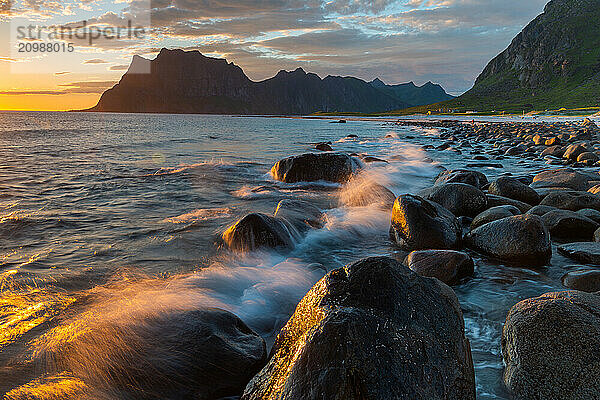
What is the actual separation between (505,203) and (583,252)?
271 cm

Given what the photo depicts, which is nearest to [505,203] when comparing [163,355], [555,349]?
[555,349]

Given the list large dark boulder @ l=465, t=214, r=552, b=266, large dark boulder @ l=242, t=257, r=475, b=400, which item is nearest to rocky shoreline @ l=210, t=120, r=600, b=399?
large dark boulder @ l=242, t=257, r=475, b=400

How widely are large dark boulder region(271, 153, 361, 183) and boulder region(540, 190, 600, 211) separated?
693cm

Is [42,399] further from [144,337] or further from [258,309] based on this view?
[258,309]

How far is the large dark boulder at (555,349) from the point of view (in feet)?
9.67

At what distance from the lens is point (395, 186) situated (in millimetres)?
13922

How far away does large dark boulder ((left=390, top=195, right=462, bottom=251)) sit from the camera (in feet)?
21.6

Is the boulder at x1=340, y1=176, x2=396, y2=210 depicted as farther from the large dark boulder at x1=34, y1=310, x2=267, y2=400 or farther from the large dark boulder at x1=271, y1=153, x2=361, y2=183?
the large dark boulder at x1=34, y1=310, x2=267, y2=400

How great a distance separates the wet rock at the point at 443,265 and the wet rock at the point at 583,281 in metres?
1.26

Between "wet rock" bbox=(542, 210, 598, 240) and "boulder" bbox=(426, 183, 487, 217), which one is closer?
"wet rock" bbox=(542, 210, 598, 240)

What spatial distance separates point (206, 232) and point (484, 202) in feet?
21.3

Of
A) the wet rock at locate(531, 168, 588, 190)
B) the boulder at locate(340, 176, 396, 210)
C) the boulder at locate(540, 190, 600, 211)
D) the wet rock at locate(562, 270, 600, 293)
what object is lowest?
the wet rock at locate(562, 270, 600, 293)

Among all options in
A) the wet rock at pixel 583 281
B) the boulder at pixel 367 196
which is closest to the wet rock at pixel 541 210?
the wet rock at pixel 583 281

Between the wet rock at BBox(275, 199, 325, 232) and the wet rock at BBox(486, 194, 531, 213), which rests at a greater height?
the wet rock at BBox(486, 194, 531, 213)
